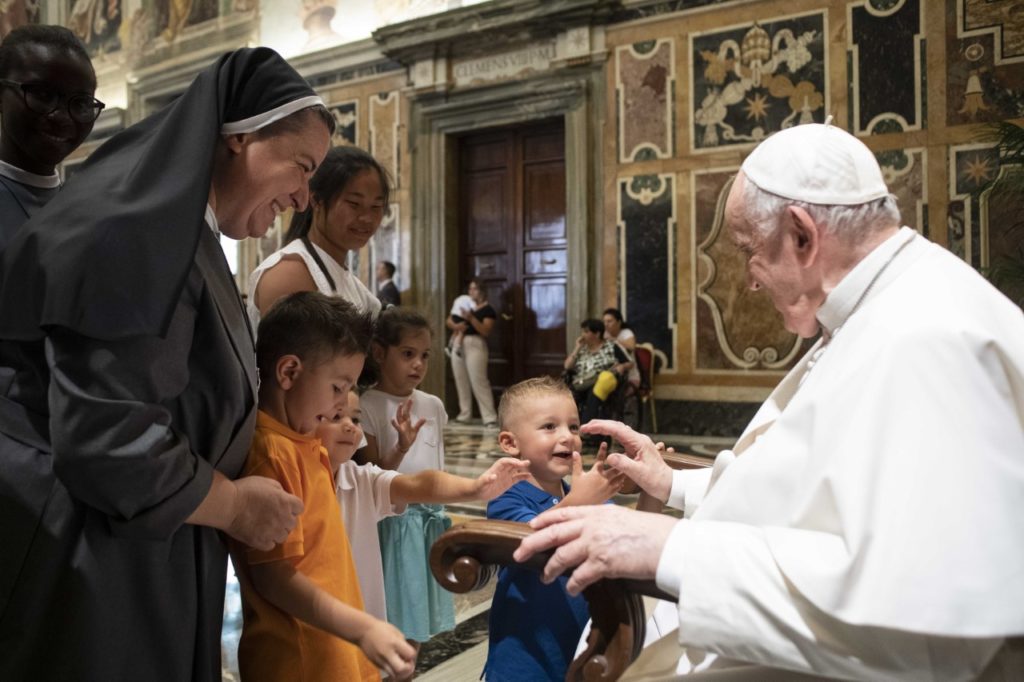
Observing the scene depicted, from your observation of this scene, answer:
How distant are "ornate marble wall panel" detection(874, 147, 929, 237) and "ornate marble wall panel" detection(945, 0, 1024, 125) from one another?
17.5 inches

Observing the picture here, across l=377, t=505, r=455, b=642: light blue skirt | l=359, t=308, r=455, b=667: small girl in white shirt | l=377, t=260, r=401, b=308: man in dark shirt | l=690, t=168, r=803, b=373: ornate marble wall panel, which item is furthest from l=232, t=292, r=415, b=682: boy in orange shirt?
l=377, t=260, r=401, b=308: man in dark shirt

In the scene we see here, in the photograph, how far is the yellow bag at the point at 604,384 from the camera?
8.21 metres

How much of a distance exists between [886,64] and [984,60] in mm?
856

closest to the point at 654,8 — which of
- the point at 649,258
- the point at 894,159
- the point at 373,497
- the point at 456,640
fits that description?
the point at 649,258

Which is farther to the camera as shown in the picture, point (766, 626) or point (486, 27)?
point (486, 27)

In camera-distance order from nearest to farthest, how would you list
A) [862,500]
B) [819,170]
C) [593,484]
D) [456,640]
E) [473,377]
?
[862,500] < [819,170] < [593,484] < [456,640] < [473,377]

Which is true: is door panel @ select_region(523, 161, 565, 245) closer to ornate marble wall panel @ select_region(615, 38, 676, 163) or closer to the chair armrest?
ornate marble wall panel @ select_region(615, 38, 676, 163)

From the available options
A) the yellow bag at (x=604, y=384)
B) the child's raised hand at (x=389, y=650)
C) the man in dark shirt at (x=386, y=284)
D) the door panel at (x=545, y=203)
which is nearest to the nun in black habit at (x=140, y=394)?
the child's raised hand at (x=389, y=650)

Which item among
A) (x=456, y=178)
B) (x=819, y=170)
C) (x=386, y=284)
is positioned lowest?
(x=819, y=170)

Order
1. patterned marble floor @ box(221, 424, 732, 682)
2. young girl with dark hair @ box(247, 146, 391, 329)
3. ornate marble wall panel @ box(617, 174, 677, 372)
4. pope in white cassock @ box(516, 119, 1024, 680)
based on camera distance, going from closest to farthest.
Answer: pope in white cassock @ box(516, 119, 1024, 680), young girl with dark hair @ box(247, 146, 391, 329), patterned marble floor @ box(221, 424, 732, 682), ornate marble wall panel @ box(617, 174, 677, 372)

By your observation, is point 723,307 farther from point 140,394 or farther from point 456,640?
point 140,394

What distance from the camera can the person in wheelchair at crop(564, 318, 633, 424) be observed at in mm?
8275

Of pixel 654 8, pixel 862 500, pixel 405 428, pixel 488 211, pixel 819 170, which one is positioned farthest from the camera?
pixel 488 211

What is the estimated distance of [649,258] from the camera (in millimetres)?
9516
